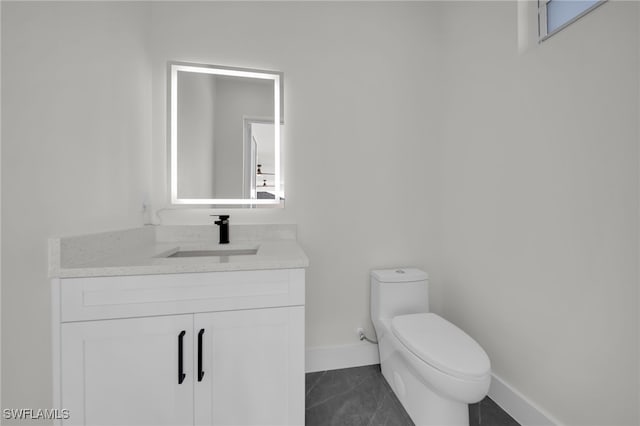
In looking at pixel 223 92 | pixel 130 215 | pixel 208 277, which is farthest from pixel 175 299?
pixel 223 92

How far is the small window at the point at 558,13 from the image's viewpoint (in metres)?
1.08

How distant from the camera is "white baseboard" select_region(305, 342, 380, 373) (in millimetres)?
1674

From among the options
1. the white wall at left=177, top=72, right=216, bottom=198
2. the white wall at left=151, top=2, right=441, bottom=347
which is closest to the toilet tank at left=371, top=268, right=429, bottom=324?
the white wall at left=151, top=2, right=441, bottom=347

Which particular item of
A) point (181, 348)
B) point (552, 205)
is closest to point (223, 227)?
point (181, 348)

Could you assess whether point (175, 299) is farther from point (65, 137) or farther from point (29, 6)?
point (29, 6)

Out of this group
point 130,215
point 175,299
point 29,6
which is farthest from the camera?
point 130,215

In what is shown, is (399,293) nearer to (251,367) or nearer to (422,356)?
(422,356)

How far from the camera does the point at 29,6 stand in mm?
830

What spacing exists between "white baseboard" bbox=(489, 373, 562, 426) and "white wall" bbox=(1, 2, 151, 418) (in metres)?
1.97

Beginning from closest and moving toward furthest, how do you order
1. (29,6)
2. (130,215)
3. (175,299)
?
1. (29,6)
2. (175,299)
3. (130,215)

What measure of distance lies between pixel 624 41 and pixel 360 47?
1259mm

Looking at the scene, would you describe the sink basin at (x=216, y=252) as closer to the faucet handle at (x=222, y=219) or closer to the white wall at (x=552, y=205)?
the faucet handle at (x=222, y=219)

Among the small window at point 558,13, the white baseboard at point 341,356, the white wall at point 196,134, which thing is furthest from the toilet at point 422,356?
the small window at point 558,13

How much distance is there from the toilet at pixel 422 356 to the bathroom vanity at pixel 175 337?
543 mm
